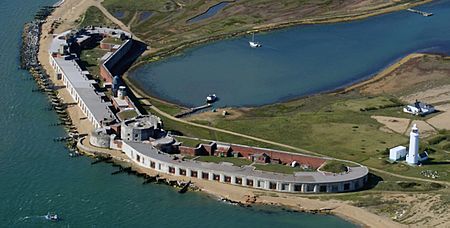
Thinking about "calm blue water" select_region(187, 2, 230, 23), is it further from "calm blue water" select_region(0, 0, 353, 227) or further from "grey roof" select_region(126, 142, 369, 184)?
→ "grey roof" select_region(126, 142, 369, 184)

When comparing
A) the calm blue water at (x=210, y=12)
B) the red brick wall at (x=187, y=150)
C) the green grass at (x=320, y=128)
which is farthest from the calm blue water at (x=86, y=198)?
the calm blue water at (x=210, y=12)

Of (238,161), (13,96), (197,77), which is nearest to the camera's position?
(238,161)

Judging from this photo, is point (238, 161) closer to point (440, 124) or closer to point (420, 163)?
point (420, 163)

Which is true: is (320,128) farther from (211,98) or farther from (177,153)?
(177,153)

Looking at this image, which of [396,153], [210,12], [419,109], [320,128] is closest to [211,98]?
[320,128]

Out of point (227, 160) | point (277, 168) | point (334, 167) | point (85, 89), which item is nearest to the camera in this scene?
point (334, 167)

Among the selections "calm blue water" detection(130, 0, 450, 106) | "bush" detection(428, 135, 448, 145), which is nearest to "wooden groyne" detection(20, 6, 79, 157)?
"calm blue water" detection(130, 0, 450, 106)

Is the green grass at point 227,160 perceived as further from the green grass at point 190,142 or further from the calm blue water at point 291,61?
the calm blue water at point 291,61

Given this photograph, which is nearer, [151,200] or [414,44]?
[151,200]

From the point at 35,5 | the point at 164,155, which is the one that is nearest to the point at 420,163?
the point at 164,155
